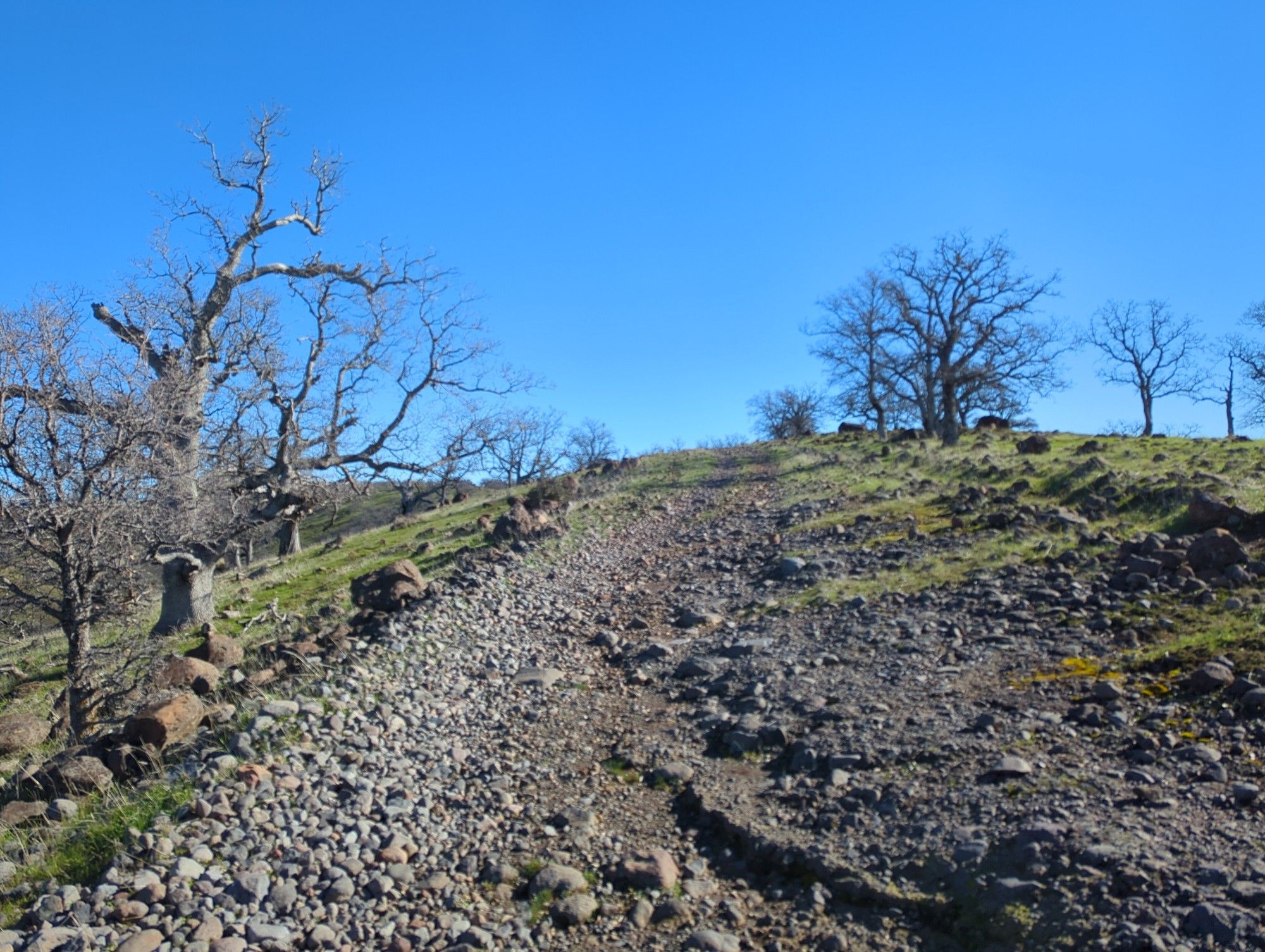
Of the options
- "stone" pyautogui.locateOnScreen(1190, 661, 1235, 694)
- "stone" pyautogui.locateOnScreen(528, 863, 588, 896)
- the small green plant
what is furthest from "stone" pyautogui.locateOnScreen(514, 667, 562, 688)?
"stone" pyautogui.locateOnScreen(1190, 661, 1235, 694)

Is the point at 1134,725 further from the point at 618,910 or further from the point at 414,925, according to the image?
the point at 414,925

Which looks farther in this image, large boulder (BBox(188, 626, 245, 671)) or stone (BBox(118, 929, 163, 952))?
large boulder (BBox(188, 626, 245, 671))

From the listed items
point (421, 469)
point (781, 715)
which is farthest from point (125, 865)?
point (421, 469)

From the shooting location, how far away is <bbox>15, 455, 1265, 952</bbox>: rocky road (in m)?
4.68

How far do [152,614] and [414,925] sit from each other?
16109mm

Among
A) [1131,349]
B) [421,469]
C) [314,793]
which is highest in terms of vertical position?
[1131,349]

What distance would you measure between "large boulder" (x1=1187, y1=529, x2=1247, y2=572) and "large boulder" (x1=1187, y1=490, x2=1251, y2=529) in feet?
5.36

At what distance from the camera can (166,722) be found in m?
7.87

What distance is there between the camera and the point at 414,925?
16.8ft

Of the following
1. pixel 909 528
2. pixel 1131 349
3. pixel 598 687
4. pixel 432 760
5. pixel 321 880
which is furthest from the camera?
pixel 1131 349


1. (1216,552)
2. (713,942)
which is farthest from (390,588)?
(1216,552)

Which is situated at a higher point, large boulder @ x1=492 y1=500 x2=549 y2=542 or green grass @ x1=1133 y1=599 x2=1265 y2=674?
large boulder @ x1=492 y1=500 x2=549 y2=542

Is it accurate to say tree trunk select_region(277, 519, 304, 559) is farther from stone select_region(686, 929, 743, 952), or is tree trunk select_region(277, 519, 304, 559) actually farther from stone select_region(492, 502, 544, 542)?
stone select_region(686, 929, 743, 952)

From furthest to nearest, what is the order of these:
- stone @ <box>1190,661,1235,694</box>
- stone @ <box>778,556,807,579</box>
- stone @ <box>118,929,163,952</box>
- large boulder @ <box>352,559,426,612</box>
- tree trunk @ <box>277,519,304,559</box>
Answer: tree trunk @ <box>277,519,304,559</box> → stone @ <box>778,556,807,579</box> → large boulder @ <box>352,559,426,612</box> → stone @ <box>1190,661,1235,694</box> → stone @ <box>118,929,163,952</box>
